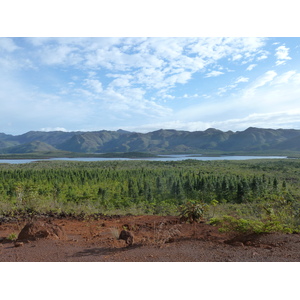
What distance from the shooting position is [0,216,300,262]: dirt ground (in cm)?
530

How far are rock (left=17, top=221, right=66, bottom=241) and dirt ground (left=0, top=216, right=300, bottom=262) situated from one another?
0.07 metres

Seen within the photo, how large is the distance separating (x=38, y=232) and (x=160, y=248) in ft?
12.0

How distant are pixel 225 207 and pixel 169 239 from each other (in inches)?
343

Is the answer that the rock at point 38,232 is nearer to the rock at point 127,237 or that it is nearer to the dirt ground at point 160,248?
the dirt ground at point 160,248

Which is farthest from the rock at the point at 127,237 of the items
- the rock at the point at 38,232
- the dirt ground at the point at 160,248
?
the rock at the point at 38,232

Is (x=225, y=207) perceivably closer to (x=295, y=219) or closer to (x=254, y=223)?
(x=295, y=219)

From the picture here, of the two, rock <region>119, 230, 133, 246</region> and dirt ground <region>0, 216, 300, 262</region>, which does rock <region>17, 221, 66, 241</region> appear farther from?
rock <region>119, 230, 133, 246</region>

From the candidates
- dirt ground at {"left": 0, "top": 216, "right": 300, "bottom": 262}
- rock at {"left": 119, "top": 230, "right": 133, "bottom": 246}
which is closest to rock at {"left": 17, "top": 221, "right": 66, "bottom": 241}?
dirt ground at {"left": 0, "top": 216, "right": 300, "bottom": 262}

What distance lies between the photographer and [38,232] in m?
6.88

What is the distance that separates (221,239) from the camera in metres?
6.65

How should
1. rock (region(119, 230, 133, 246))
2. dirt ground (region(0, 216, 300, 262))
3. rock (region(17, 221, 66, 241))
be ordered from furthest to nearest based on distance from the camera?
rock (region(17, 221, 66, 241)) < rock (region(119, 230, 133, 246)) < dirt ground (region(0, 216, 300, 262))

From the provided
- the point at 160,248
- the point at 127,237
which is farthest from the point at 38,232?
the point at 160,248

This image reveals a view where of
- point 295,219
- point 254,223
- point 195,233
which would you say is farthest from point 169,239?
point 295,219

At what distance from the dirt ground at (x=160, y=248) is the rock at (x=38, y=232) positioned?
7 centimetres
